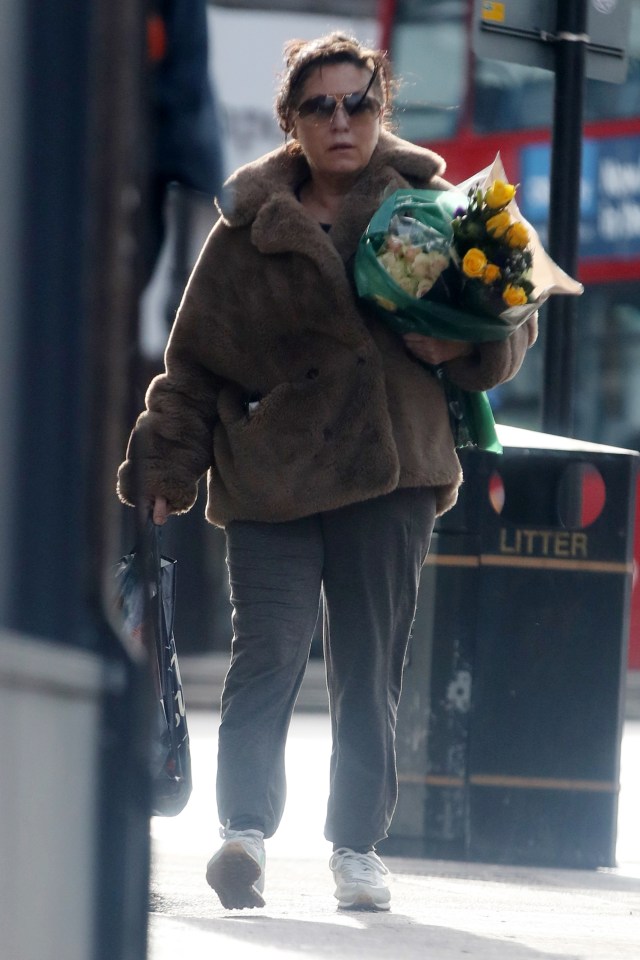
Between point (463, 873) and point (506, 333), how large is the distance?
1.55 meters

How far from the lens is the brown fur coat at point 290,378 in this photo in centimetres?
374

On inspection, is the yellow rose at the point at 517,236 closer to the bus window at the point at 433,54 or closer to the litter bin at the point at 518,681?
the litter bin at the point at 518,681

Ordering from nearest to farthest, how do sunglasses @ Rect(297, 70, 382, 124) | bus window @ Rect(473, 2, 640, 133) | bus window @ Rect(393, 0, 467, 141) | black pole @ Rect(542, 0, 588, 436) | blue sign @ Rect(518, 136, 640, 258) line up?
sunglasses @ Rect(297, 70, 382, 124), black pole @ Rect(542, 0, 588, 436), blue sign @ Rect(518, 136, 640, 258), bus window @ Rect(473, 2, 640, 133), bus window @ Rect(393, 0, 467, 141)

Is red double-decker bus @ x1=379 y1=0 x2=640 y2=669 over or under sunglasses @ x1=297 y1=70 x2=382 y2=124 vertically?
Answer: over

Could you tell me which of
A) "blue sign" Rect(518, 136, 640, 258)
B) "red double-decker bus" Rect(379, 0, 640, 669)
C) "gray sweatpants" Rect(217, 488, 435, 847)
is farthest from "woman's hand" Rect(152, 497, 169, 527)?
"blue sign" Rect(518, 136, 640, 258)

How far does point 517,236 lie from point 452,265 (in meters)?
0.15

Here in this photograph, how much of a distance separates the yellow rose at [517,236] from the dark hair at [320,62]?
0.40 metres

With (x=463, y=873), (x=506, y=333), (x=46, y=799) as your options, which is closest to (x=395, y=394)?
(x=506, y=333)

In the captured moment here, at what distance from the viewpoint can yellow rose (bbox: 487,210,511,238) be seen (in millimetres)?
3744

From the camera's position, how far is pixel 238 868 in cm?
362

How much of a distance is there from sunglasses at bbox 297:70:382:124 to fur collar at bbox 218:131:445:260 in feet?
0.43

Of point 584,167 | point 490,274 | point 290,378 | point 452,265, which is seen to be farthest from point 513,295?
point 584,167

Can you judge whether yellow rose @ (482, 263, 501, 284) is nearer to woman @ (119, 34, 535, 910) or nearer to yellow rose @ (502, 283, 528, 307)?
yellow rose @ (502, 283, 528, 307)

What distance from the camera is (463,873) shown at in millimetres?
4707
